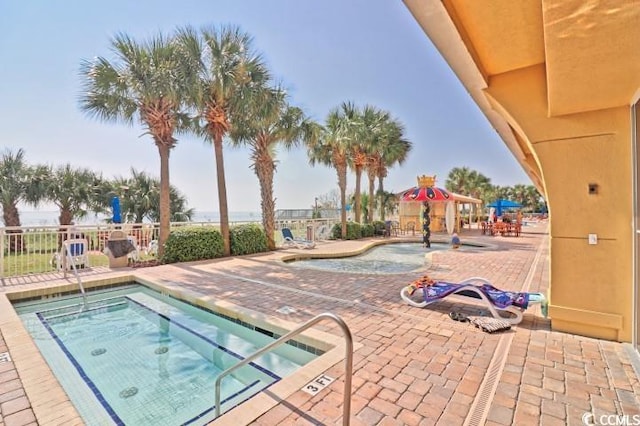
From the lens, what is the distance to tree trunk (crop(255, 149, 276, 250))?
12773 mm

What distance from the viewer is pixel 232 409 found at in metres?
2.47

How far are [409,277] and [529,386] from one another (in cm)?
471

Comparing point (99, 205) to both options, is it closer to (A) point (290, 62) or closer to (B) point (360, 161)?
(A) point (290, 62)

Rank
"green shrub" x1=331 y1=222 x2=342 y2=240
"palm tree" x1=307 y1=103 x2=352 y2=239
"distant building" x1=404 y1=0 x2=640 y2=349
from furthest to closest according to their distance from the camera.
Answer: "green shrub" x1=331 y1=222 x2=342 y2=240
"palm tree" x1=307 y1=103 x2=352 y2=239
"distant building" x1=404 y1=0 x2=640 y2=349

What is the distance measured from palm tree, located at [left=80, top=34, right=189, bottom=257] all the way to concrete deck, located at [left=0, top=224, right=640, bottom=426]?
257 inches

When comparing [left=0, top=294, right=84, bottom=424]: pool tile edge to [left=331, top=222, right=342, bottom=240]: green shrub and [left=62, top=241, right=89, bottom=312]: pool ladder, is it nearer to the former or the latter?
[left=62, top=241, right=89, bottom=312]: pool ladder

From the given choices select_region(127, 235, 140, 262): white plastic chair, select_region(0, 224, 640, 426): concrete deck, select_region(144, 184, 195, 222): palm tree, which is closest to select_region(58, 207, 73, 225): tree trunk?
select_region(144, 184, 195, 222): palm tree

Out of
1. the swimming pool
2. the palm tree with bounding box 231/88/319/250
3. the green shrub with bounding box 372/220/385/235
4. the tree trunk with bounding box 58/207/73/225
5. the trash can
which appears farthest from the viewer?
the green shrub with bounding box 372/220/385/235

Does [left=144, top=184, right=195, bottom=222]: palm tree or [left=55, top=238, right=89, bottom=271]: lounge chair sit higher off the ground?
[left=144, top=184, right=195, bottom=222]: palm tree

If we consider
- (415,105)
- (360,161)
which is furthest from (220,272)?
(415,105)

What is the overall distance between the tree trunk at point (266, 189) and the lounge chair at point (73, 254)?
20.1 ft

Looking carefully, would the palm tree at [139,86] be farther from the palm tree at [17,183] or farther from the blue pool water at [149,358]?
the palm tree at [17,183]

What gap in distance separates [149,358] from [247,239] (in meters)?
7.43

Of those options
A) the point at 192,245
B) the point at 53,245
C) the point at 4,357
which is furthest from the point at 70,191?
the point at 4,357
